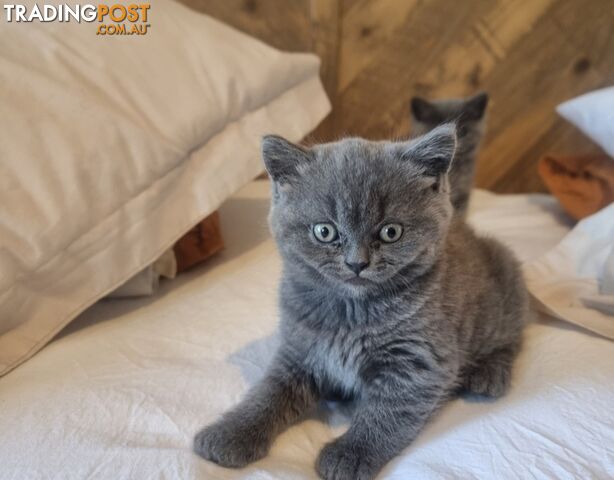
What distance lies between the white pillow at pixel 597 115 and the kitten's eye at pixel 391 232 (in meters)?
0.86

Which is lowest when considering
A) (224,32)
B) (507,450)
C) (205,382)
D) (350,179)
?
(205,382)

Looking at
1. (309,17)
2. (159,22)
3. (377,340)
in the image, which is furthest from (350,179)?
(309,17)

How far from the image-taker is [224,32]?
1473mm

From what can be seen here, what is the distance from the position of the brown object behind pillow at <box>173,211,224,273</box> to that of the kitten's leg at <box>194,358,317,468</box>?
0.50m

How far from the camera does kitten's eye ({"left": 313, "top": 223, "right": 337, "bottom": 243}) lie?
2.82 feet

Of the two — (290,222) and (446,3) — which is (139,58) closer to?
(290,222)

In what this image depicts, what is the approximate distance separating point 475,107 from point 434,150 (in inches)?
29.5

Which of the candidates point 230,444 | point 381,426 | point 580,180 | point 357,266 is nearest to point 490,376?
point 381,426

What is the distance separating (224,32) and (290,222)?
78 cm

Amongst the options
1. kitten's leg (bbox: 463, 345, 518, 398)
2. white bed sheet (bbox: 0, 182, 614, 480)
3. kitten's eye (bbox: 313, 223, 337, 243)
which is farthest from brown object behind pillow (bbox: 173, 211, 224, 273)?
kitten's leg (bbox: 463, 345, 518, 398)

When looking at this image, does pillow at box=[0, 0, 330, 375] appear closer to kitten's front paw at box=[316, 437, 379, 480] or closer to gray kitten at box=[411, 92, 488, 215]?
gray kitten at box=[411, 92, 488, 215]

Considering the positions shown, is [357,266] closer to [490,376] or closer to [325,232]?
[325,232]

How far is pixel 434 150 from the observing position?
35.0 inches

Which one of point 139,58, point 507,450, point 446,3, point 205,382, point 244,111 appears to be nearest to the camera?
point 507,450
